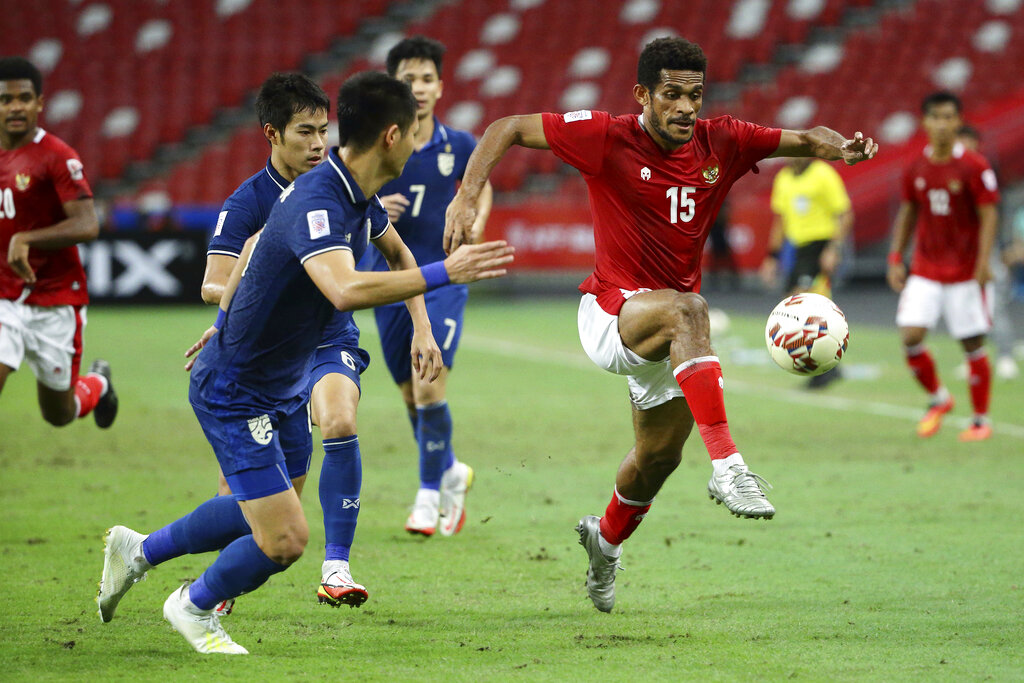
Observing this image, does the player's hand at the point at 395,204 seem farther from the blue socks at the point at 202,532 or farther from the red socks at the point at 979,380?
the red socks at the point at 979,380

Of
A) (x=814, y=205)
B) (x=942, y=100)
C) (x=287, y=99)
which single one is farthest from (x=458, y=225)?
(x=814, y=205)

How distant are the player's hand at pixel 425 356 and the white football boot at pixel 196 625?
3.95ft

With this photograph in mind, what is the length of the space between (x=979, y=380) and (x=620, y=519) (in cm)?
551

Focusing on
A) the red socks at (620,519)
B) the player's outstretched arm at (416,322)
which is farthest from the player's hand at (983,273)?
the player's outstretched arm at (416,322)

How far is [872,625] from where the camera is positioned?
16.4 ft

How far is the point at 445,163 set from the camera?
7297 millimetres

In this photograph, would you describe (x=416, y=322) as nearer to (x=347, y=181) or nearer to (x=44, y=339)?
(x=347, y=181)

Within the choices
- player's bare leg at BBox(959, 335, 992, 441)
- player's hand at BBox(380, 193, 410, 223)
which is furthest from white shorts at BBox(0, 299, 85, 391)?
player's bare leg at BBox(959, 335, 992, 441)

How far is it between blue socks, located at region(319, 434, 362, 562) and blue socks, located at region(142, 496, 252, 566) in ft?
1.80

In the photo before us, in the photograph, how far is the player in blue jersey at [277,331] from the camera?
13.8ft

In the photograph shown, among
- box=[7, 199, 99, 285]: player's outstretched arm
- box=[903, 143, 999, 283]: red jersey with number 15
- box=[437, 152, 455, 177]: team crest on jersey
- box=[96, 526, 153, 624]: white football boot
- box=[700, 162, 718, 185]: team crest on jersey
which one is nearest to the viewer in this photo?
box=[96, 526, 153, 624]: white football boot

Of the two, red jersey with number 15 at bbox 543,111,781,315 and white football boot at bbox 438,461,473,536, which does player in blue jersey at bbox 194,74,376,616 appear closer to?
red jersey with number 15 at bbox 543,111,781,315

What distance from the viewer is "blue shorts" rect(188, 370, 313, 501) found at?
4.46m

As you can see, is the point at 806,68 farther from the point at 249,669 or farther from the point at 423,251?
the point at 249,669
